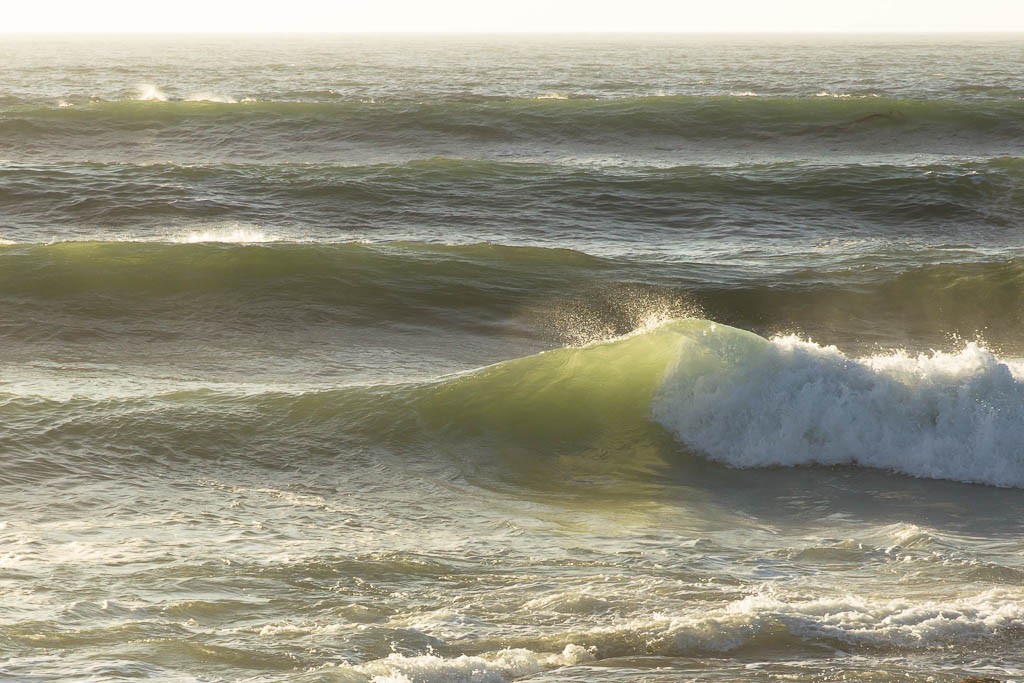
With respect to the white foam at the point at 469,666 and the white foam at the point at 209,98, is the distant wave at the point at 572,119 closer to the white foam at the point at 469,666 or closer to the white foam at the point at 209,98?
the white foam at the point at 209,98

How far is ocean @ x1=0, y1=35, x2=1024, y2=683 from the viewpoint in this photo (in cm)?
582

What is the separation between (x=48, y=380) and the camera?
11281 millimetres

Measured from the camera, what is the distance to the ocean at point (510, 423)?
582 cm

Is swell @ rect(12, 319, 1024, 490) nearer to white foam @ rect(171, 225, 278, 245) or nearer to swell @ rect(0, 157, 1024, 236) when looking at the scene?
white foam @ rect(171, 225, 278, 245)

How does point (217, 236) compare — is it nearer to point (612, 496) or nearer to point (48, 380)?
point (48, 380)

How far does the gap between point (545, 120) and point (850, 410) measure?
76.3ft

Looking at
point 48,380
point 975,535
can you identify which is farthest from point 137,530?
point 975,535

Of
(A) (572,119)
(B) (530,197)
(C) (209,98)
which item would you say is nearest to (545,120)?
(A) (572,119)

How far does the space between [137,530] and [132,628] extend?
165 centimetres

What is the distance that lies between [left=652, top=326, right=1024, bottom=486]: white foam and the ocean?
0.03 metres

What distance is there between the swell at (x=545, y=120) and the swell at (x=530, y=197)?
6150 millimetres

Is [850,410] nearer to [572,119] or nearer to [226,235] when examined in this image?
[226,235]

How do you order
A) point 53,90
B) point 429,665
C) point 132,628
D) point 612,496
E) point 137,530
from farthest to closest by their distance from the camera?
point 53,90, point 612,496, point 137,530, point 132,628, point 429,665

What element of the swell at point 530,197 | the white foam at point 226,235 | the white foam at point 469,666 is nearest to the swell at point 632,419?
the white foam at point 469,666
